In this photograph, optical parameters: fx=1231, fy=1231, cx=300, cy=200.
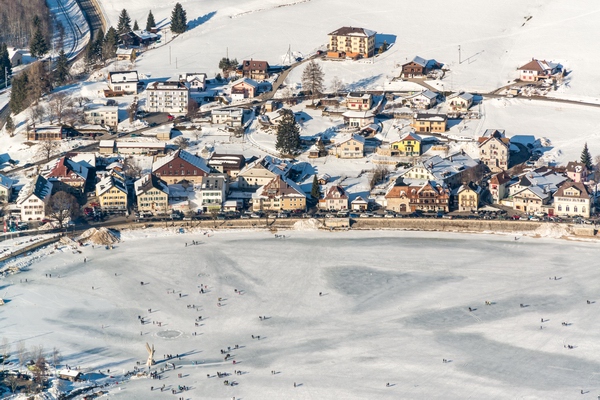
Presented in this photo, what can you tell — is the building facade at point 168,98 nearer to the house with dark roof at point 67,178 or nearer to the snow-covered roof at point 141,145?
the snow-covered roof at point 141,145

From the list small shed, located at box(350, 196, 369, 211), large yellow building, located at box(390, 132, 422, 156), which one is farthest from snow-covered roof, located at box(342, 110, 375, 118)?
small shed, located at box(350, 196, 369, 211)

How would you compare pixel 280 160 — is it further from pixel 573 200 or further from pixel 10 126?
pixel 10 126

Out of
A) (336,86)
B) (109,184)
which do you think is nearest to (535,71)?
(336,86)

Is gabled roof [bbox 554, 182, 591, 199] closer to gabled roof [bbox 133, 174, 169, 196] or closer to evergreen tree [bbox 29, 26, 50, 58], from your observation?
gabled roof [bbox 133, 174, 169, 196]

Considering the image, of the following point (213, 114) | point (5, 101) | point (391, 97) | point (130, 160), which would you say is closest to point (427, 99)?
point (391, 97)

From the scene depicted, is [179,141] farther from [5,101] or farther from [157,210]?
[5,101]

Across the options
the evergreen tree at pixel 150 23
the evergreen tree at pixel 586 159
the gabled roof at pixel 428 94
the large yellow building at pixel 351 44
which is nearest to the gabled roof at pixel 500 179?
the evergreen tree at pixel 586 159

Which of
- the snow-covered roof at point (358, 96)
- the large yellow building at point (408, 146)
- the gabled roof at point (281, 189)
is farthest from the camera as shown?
the snow-covered roof at point (358, 96)
